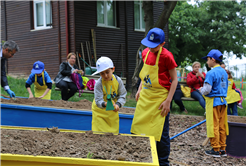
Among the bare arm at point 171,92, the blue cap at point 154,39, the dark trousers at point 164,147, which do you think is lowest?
the dark trousers at point 164,147

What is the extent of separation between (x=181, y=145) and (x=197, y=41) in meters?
19.7

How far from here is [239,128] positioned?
4461mm

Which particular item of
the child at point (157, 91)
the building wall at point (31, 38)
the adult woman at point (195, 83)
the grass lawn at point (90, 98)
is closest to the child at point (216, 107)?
the child at point (157, 91)

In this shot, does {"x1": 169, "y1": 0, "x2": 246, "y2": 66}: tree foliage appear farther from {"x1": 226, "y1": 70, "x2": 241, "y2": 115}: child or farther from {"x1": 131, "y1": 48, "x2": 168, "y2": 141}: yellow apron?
{"x1": 131, "y1": 48, "x2": 168, "y2": 141}: yellow apron

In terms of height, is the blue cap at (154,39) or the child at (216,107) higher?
the blue cap at (154,39)

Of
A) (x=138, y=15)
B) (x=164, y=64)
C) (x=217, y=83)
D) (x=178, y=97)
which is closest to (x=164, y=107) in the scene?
(x=164, y=64)

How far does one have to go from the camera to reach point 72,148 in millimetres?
2252

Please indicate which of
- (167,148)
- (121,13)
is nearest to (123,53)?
(121,13)

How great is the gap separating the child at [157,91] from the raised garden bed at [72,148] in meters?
0.54

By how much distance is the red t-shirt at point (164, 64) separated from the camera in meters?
3.00

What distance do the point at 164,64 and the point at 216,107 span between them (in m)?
1.91

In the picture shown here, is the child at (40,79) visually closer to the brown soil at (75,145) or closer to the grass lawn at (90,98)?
the grass lawn at (90,98)

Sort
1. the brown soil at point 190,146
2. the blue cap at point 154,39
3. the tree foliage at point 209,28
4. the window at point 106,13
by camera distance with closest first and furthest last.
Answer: the blue cap at point 154,39 → the brown soil at point 190,146 → the window at point 106,13 → the tree foliage at point 209,28

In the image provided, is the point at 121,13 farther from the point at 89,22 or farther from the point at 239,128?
the point at 239,128
